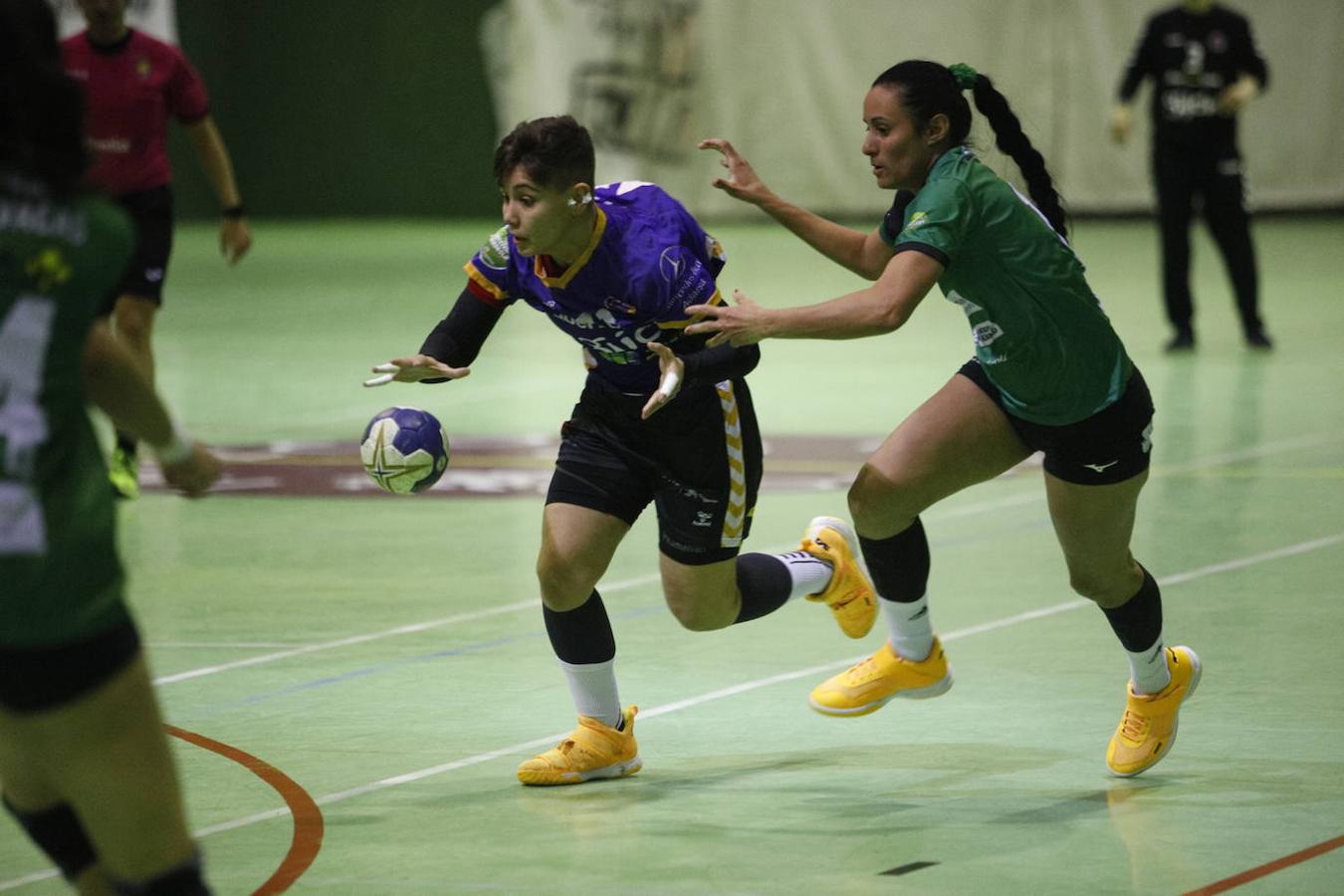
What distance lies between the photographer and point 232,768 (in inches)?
223

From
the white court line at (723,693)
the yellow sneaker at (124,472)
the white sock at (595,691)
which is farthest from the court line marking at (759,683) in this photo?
the yellow sneaker at (124,472)

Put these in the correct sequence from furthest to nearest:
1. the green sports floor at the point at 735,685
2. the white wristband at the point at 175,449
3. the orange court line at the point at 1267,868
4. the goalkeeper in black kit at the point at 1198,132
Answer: the goalkeeper in black kit at the point at 1198,132 → the green sports floor at the point at 735,685 → the orange court line at the point at 1267,868 → the white wristband at the point at 175,449

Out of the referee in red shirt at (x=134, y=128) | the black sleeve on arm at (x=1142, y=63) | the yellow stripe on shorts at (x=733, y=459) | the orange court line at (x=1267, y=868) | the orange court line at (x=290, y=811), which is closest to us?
the orange court line at (x=1267, y=868)

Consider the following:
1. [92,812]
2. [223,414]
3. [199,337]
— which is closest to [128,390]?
[92,812]

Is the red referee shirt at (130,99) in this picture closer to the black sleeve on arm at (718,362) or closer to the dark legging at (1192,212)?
the black sleeve on arm at (718,362)

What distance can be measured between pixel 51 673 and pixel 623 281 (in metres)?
2.49

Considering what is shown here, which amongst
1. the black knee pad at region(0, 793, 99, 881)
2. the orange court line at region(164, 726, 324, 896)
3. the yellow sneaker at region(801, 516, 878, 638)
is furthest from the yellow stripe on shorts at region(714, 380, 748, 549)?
the black knee pad at region(0, 793, 99, 881)

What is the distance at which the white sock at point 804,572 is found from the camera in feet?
20.7

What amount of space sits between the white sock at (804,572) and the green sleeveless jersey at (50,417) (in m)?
3.30

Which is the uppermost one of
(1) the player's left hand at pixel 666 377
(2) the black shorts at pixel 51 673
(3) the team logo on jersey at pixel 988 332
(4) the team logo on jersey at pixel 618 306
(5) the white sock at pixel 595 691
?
(2) the black shorts at pixel 51 673

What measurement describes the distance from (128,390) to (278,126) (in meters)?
26.0

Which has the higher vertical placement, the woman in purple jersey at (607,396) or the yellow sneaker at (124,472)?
the woman in purple jersey at (607,396)

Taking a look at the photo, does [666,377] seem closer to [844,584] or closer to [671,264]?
[671,264]

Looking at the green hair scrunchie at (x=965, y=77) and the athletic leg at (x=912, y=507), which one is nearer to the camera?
the green hair scrunchie at (x=965, y=77)
